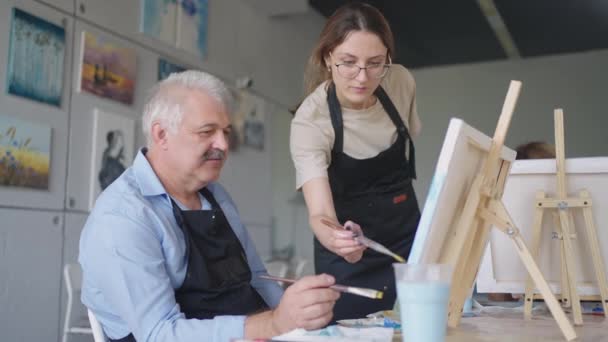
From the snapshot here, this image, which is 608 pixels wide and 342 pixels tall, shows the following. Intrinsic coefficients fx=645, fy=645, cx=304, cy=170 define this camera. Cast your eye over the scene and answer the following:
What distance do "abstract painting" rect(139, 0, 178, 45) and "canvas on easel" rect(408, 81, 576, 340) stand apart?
2808 millimetres

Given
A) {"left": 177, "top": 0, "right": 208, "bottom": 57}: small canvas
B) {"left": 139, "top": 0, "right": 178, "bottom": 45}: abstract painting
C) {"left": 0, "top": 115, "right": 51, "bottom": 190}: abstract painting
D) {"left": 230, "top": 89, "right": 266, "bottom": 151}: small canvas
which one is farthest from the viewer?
{"left": 230, "top": 89, "right": 266, "bottom": 151}: small canvas

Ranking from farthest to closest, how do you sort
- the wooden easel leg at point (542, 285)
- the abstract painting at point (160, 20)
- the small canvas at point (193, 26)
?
1. the small canvas at point (193, 26)
2. the abstract painting at point (160, 20)
3. the wooden easel leg at point (542, 285)

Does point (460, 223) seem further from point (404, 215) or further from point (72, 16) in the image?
point (72, 16)

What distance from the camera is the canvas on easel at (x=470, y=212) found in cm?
100

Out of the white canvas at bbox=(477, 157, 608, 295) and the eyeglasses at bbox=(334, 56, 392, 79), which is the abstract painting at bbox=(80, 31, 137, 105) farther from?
the white canvas at bbox=(477, 157, 608, 295)

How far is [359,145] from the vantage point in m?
1.75

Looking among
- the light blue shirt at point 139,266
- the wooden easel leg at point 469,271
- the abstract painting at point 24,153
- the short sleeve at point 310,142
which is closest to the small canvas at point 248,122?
the abstract painting at point 24,153

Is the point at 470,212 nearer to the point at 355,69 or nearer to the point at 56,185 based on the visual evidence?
the point at 355,69

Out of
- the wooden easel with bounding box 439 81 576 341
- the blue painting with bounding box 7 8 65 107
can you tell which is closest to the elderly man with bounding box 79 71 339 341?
the wooden easel with bounding box 439 81 576 341

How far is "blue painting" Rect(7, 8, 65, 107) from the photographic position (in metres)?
2.77

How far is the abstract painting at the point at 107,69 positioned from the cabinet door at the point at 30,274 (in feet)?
2.26

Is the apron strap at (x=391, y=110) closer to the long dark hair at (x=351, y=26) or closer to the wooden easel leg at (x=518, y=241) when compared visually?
the long dark hair at (x=351, y=26)

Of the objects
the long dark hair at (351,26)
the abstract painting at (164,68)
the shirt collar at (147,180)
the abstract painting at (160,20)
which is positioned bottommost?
the shirt collar at (147,180)

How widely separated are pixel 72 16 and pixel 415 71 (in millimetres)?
4531
